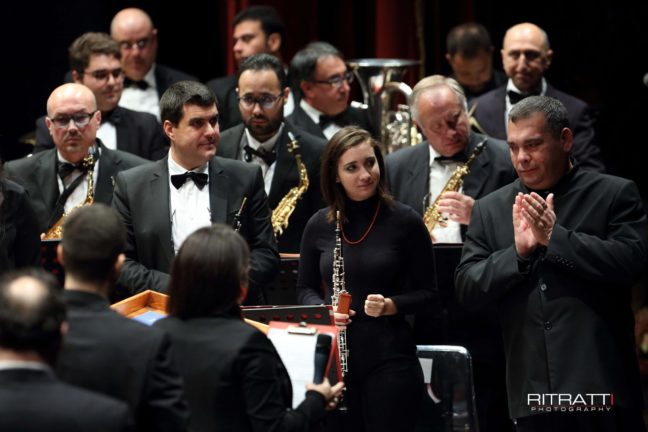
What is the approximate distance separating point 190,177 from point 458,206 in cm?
115

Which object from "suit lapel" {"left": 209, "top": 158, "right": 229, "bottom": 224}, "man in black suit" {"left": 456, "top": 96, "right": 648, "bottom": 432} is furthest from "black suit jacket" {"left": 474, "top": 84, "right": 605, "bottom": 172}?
"suit lapel" {"left": 209, "top": 158, "right": 229, "bottom": 224}

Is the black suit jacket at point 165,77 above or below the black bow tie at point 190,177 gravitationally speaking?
above

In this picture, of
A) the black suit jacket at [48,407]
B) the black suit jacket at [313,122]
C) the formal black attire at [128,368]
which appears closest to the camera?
the black suit jacket at [48,407]

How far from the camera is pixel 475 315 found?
17.0 feet

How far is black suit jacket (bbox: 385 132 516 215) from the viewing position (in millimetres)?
5426

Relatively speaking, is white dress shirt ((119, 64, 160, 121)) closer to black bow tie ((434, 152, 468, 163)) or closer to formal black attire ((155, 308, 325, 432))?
black bow tie ((434, 152, 468, 163))

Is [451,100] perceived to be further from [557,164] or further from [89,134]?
[89,134]

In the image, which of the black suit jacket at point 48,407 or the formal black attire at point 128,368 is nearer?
the black suit jacket at point 48,407

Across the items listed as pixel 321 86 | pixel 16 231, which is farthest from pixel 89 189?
pixel 321 86

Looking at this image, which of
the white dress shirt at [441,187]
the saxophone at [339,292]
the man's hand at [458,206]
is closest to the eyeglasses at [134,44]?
the white dress shirt at [441,187]

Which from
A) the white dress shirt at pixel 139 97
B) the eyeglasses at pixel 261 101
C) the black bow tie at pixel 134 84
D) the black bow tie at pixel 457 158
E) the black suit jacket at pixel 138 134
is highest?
the black bow tie at pixel 134 84

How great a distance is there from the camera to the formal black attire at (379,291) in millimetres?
4340

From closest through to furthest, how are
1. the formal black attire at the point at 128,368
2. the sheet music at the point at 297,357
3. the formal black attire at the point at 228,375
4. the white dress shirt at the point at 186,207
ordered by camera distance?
the formal black attire at the point at 128,368 → the formal black attire at the point at 228,375 → the sheet music at the point at 297,357 → the white dress shirt at the point at 186,207

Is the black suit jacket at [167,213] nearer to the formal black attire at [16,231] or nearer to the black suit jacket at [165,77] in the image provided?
the formal black attire at [16,231]
